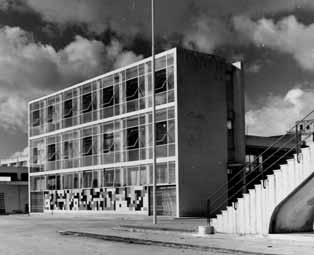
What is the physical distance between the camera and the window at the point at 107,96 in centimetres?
4566

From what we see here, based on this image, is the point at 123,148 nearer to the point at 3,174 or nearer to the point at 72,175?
the point at 72,175

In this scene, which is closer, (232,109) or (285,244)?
(285,244)

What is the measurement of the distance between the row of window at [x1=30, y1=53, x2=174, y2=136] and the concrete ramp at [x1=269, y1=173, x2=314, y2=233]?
20391 millimetres

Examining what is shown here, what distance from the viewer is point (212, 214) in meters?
39.1

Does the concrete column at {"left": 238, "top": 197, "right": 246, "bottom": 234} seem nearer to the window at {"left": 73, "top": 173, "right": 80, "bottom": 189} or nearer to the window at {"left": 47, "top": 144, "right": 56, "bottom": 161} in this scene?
the window at {"left": 73, "top": 173, "right": 80, "bottom": 189}

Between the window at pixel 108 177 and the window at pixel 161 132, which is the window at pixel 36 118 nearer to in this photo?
the window at pixel 108 177

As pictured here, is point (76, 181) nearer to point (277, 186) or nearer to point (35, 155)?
point (35, 155)

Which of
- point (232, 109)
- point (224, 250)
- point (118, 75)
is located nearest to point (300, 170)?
point (224, 250)

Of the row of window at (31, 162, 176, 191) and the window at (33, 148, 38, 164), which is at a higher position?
the window at (33, 148, 38, 164)

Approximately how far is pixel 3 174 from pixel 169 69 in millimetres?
39043

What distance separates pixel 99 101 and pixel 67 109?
226 inches

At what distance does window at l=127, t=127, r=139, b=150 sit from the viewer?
4250 centimetres

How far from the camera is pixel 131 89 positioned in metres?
43.3

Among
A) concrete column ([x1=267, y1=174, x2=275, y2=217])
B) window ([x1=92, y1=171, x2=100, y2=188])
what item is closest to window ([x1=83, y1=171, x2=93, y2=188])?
window ([x1=92, y1=171, x2=100, y2=188])
